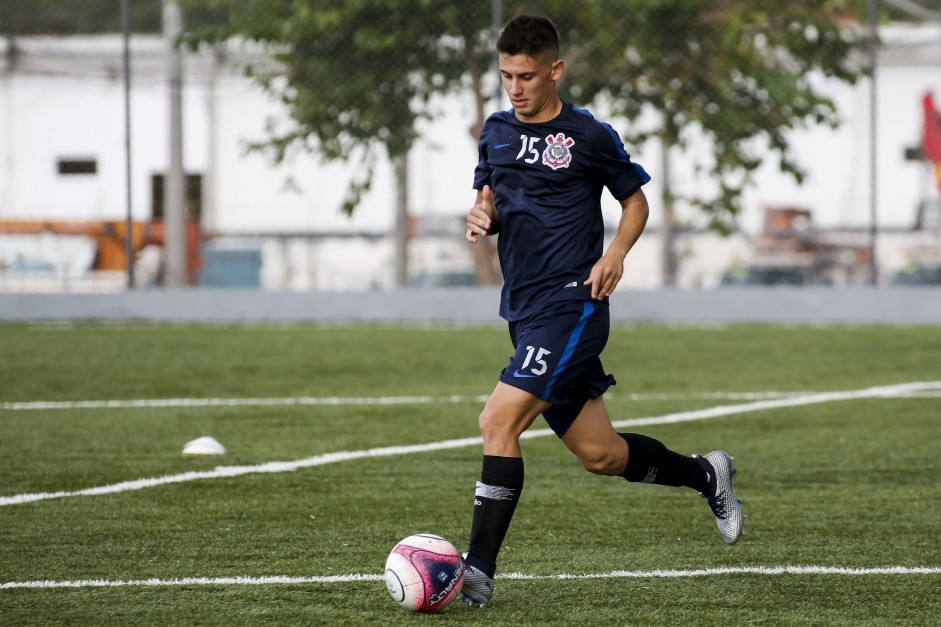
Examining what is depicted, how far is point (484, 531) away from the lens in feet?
15.4

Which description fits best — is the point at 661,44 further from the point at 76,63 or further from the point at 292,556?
the point at 292,556

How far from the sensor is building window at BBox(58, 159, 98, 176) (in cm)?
2495

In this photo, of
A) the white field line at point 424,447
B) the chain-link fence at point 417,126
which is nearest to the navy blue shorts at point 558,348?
the white field line at point 424,447

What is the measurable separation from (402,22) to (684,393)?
8.67m

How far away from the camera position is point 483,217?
496cm

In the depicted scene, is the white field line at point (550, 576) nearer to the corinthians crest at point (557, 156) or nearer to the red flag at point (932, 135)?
the corinthians crest at point (557, 156)

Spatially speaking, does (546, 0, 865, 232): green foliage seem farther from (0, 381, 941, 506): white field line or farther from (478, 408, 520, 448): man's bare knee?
(478, 408, 520, 448): man's bare knee

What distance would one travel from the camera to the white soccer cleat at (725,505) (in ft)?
17.5

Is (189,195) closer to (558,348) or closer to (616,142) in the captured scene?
(616,142)

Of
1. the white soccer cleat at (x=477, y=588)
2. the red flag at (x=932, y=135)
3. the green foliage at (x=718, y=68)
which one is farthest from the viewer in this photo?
the red flag at (x=932, y=135)

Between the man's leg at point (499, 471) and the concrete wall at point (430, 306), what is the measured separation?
13.1 metres

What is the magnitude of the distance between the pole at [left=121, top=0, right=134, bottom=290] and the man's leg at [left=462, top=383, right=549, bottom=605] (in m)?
13.7

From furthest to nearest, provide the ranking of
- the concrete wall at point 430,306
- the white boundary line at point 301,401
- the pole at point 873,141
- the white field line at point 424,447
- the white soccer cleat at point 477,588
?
the concrete wall at point 430,306 → the pole at point 873,141 → the white boundary line at point 301,401 → the white field line at point 424,447 → the white soccer cleat at point 477,588

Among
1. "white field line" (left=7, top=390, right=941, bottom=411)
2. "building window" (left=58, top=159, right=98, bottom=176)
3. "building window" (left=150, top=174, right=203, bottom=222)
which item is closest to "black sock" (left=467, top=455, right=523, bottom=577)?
"white field line" (left=7, top=390, right=941, bottom=411)
